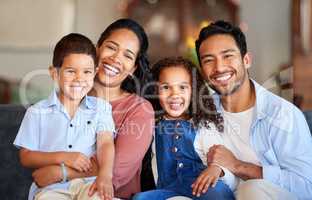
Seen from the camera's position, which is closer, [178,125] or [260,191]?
[260,191]

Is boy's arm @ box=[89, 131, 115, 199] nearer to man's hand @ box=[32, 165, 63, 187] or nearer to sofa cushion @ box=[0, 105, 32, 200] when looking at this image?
man's hand @ box=[32, 165, 63, 187]

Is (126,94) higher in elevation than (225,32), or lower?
lower

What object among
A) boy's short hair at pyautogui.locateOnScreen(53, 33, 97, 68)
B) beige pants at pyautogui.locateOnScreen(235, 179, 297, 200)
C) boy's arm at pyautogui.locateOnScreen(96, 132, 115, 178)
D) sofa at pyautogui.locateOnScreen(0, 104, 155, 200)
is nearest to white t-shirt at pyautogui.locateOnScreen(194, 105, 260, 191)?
beige pants at pyautogui.locateOnScreen(235, 179, 297, 200)

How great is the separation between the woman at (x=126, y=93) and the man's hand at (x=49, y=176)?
130 mm

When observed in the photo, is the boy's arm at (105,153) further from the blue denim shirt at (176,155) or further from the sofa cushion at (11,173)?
the sofa cushion at (11,173)

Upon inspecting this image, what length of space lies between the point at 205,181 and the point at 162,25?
1.51 m

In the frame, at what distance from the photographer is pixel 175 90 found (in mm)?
1061

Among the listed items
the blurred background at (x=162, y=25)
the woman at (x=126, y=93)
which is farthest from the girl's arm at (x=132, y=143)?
the blurred background at (x=162, y=25)

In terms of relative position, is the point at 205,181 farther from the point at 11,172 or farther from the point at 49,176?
the point at 11,172

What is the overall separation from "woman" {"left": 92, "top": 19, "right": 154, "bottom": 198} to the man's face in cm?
16

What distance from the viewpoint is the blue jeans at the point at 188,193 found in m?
0.93

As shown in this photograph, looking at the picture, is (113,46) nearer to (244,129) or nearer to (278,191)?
(244,129)

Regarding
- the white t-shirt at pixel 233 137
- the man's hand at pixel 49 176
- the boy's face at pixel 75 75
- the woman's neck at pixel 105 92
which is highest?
the boy's face at pixel 75 75

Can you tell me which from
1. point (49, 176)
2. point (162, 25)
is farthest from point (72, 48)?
point (162, 25)
